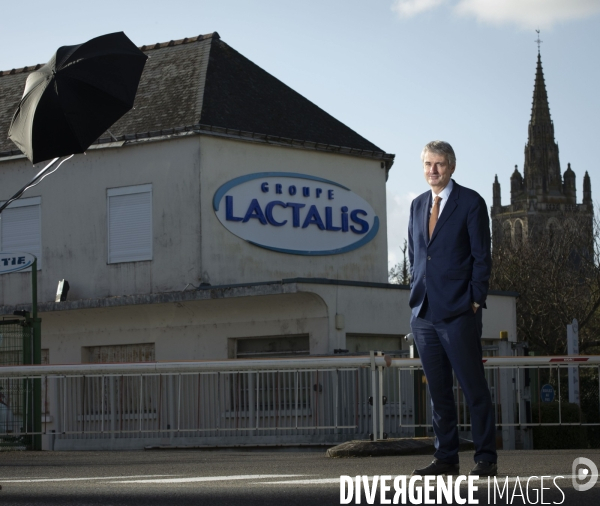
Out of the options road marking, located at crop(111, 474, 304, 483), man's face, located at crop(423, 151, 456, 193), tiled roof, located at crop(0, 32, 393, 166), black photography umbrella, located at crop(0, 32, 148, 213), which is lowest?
road marking, located at crop(111, 474, 304, 483)

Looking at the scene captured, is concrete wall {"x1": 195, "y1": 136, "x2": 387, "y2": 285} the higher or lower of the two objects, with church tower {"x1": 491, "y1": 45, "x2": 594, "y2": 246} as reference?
lower

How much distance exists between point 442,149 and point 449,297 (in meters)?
0.87

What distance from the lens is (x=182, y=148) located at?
2572 cm

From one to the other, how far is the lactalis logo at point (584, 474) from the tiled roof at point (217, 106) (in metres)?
18.6

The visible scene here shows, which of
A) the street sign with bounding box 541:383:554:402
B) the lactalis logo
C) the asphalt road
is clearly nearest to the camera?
the asphalt road

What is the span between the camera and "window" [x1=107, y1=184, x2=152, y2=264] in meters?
26.3

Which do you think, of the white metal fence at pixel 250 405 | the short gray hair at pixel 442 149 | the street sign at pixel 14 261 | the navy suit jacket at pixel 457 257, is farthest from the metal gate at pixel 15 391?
the short gray hair at pixel 442 149

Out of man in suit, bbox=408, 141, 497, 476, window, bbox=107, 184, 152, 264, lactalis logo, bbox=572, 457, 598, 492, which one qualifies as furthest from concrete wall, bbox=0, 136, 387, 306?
man in suit, bbox=408, 141, 497, 476

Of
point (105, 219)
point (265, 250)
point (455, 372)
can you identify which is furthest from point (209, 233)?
point (455, 372)

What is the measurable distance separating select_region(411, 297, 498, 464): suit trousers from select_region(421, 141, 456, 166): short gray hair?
864mm

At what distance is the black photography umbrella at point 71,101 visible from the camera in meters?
9.91

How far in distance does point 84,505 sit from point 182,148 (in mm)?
20556

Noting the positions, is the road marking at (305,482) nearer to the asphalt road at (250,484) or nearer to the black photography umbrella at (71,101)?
the asphalt road at (250,484)

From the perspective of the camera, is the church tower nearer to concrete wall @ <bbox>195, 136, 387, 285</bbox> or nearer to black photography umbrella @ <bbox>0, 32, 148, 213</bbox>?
concrete wall @ <bbox>195, 136, 387, 285</bbox>
